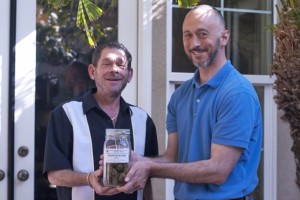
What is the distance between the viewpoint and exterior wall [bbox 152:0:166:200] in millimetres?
4422

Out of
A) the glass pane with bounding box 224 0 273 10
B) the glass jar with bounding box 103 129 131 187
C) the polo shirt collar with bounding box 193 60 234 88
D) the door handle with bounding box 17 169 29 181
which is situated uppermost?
the glass pane with bounding box 224 0 273 10

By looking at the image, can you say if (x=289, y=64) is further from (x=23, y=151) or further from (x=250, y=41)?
(x=23, y=151)

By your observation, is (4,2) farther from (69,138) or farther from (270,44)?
(270,44)

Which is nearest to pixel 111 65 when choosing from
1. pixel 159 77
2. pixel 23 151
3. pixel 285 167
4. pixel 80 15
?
pixel 80 15

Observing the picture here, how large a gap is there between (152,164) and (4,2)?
2.20 metres

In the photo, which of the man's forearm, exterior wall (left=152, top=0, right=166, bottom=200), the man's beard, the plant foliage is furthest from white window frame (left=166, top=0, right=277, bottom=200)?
the man's forearm

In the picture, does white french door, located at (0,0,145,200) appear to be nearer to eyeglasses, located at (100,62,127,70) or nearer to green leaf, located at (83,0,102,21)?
green leaf, located at (83,0,102,21)

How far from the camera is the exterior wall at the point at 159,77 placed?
442cm

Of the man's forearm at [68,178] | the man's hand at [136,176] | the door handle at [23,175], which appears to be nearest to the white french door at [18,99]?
the door handle at [23,175]

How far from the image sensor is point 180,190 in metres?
2.84

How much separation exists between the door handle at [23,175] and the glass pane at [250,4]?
2.04 metres

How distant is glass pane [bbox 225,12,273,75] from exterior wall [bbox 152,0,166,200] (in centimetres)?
61

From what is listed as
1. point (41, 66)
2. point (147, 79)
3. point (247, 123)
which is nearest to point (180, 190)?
point (247, 123)

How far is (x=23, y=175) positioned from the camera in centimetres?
425
